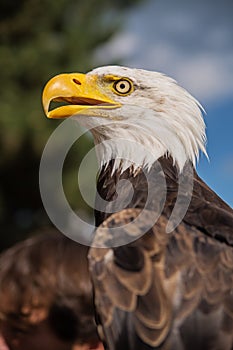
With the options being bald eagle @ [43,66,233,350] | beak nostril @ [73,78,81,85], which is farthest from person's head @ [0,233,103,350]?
beak nostril @ [73,78,81,85]

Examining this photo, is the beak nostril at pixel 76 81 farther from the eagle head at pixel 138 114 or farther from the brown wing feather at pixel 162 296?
the brown wing feather at pixel 162 296

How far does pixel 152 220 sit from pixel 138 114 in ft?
3.28

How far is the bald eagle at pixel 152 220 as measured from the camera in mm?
3080

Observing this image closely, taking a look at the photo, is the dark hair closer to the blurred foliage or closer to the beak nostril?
the beak nostril

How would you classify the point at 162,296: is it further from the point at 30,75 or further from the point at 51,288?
the point at 30,75

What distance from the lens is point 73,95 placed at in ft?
13.1

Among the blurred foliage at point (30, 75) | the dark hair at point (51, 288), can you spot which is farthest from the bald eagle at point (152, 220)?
the blurred foliage at point (30, 75)

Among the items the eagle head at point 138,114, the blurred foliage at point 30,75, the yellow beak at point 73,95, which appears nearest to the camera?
the yellow beak at point 73,95

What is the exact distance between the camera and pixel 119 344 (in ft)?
10.2

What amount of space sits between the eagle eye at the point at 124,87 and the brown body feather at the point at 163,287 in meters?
1.07

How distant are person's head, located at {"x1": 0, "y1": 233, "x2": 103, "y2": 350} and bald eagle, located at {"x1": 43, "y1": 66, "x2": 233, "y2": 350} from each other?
0.36 feet

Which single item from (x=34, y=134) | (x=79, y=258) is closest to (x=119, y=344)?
(x=79, y=258)

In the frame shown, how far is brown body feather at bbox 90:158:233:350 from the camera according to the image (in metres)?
3.06

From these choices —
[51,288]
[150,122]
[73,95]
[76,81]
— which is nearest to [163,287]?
[51,288]
